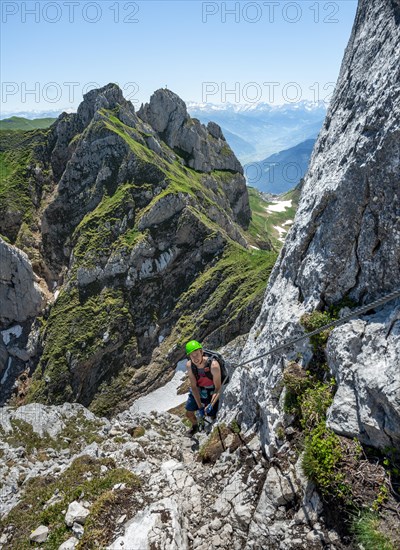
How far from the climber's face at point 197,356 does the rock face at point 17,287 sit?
69526mm

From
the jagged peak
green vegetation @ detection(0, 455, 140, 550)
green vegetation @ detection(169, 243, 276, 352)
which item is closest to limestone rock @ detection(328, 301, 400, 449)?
green vegetation @ detection(0, 455, 140, 550)

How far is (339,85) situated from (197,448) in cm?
1528

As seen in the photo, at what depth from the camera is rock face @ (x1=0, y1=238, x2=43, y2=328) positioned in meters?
73.8

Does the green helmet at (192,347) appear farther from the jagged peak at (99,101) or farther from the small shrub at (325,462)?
the jagged peak at (99,101)

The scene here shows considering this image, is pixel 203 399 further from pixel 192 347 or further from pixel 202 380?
pixel 192 347

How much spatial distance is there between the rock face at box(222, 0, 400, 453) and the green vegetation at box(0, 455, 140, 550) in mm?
4853

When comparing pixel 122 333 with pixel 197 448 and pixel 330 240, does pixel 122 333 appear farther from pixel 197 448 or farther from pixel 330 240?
pixel 330 240

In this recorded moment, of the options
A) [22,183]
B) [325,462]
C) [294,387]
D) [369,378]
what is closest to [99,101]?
[22,183]

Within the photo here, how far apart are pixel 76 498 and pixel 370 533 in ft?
30.2

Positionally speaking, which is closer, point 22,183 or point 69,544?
point 69,544

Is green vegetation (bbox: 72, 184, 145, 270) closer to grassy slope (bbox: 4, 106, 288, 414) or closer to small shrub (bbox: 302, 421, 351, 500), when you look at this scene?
grassy slope (bbox: 4, 106, 288, 414)

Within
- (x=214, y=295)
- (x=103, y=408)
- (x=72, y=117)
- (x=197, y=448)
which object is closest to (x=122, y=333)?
(x=103, y=408)

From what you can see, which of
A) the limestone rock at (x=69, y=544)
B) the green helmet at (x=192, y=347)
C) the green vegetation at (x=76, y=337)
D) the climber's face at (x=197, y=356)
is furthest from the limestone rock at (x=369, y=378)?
the green vegetation at (x=76, y=337)

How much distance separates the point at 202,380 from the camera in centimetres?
1433
